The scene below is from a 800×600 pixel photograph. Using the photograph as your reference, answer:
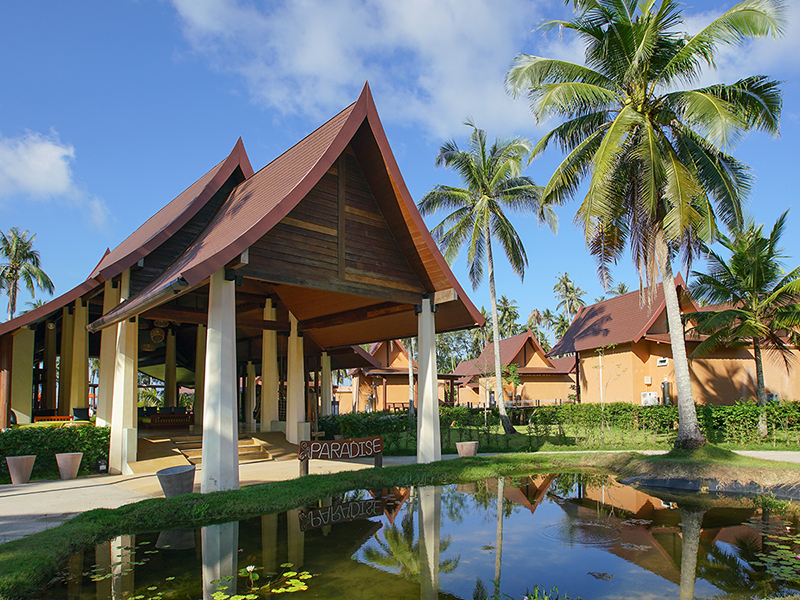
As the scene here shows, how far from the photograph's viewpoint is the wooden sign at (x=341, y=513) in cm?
809

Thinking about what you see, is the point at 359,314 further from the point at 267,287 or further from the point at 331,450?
the point at 331,450

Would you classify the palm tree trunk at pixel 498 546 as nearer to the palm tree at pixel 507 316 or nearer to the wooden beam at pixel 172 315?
the wooden beam at pixel 172 315

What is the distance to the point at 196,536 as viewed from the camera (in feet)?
23.9

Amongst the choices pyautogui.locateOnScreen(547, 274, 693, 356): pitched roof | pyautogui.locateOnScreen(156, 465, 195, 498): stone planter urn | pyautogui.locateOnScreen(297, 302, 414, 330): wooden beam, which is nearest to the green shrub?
pyautogui.locateOnScreen(156, 465, 195, 498): stone planter urn

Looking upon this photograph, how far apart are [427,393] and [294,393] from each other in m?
4.78

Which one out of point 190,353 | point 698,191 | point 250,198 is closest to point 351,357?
point 190,353

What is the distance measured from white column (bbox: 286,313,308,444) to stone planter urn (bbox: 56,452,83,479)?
17.5 ft

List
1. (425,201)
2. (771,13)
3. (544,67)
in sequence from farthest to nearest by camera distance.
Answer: (425,201), (544,67), (771,13)

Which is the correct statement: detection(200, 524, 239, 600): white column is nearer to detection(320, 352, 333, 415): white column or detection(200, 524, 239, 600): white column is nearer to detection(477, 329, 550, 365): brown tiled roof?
detection(320, 352, 333, 415): white column

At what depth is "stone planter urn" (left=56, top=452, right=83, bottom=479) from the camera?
1162cm

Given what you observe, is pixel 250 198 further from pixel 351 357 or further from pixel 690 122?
pixel 351 357

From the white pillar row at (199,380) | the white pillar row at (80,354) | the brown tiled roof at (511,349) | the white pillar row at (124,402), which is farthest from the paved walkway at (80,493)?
the brown tiled roof at (511,349)

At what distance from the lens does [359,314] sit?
1378 cm

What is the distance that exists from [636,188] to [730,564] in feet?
39.2
